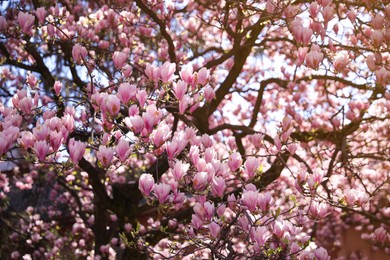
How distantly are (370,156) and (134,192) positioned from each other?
3.02m

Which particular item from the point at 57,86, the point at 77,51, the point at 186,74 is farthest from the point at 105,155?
the point at 77,51

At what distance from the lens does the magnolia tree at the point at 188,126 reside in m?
2.76

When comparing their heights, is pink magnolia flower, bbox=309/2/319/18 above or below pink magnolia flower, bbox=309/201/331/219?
above

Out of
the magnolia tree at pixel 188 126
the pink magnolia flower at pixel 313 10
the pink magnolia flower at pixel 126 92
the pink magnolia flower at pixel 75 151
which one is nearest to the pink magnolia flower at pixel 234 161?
the magnolia tree at pixel 188 126

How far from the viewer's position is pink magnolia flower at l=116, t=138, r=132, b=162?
8.89ft

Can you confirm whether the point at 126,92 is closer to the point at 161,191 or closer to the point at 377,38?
the point at 161,191

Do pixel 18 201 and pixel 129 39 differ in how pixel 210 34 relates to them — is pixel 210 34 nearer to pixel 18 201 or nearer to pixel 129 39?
pixel 129 39

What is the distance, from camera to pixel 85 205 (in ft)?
27.9

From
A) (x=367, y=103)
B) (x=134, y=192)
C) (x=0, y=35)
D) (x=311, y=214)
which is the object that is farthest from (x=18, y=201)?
(x=311, y=214)

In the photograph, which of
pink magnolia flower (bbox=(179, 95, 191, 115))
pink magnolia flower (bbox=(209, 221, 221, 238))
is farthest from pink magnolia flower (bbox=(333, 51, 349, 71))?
pink magnolia flower (bbox=(209, 221, 221, 238))

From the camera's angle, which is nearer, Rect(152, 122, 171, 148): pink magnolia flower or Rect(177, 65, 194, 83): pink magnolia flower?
Rect(152, 122, 171, 148): pink magnolia flower

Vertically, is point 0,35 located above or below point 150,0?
below

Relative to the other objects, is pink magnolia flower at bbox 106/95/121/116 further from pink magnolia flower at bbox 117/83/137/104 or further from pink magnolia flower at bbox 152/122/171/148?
pink magnolia flower at bbox 152/122/171/148

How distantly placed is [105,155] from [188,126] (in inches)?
74.1
